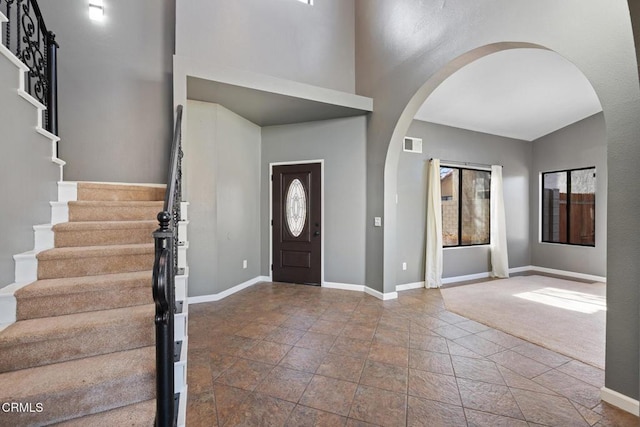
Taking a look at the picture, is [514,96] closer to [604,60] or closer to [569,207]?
[569,207]

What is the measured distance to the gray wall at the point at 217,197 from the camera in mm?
4082

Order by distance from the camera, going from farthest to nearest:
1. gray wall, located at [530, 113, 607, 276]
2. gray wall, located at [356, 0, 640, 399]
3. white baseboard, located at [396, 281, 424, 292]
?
gray wall, located at [530, 113, 607, 276]
white baseboard, located at [396, 281, 424, 292]
gray wall, located at [356, 0, 640, 399]

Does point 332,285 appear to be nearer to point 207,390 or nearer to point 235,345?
point 235,345

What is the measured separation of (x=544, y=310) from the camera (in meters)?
3.82

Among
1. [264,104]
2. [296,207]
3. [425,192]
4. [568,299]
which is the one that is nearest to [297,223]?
[296,207]

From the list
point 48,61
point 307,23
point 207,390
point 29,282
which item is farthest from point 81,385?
point 307,23

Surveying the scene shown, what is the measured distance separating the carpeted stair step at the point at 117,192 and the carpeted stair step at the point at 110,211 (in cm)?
18

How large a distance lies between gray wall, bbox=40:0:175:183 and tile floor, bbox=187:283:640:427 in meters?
2.31

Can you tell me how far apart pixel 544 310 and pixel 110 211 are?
17.3ft

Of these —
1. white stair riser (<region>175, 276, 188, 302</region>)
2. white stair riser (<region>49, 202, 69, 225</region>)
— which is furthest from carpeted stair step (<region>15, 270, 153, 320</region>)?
white stair riser (<region>49, 202, 69, 225</region>)

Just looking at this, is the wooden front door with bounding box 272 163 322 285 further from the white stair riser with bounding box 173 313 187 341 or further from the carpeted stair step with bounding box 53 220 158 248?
the white stair riser with bounding box 173 313 187 341

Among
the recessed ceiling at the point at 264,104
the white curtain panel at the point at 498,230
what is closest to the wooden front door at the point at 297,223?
the recessed ceiling at the point at 264,104

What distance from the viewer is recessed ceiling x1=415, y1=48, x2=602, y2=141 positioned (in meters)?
3.85

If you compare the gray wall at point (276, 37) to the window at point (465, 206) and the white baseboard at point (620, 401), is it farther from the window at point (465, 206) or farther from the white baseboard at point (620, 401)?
the white baseboard at point (620, 401)
